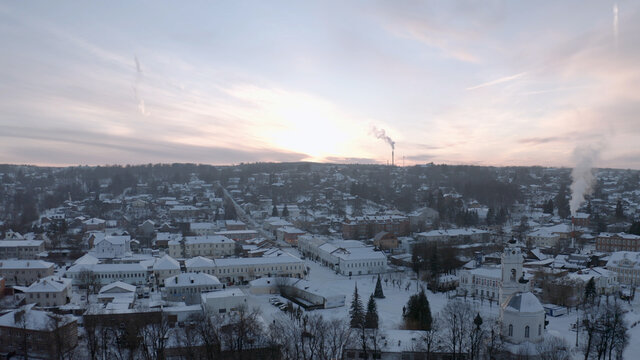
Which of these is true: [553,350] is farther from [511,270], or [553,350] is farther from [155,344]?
[155,344]

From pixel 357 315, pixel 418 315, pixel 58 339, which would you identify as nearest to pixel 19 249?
pixel 58 339

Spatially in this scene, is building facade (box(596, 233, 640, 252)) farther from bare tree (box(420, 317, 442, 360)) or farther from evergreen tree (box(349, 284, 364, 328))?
bare tree (box(420, 317, 442, 360))

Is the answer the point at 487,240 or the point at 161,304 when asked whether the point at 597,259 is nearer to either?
the point at 487,240

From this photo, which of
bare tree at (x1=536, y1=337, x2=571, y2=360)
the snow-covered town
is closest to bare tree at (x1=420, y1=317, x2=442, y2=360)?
the snow-covered town

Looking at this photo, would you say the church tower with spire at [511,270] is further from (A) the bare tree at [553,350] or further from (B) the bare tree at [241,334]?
(B) the bare tree at [241,334]

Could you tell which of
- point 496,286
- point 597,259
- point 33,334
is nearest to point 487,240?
point 597,259
